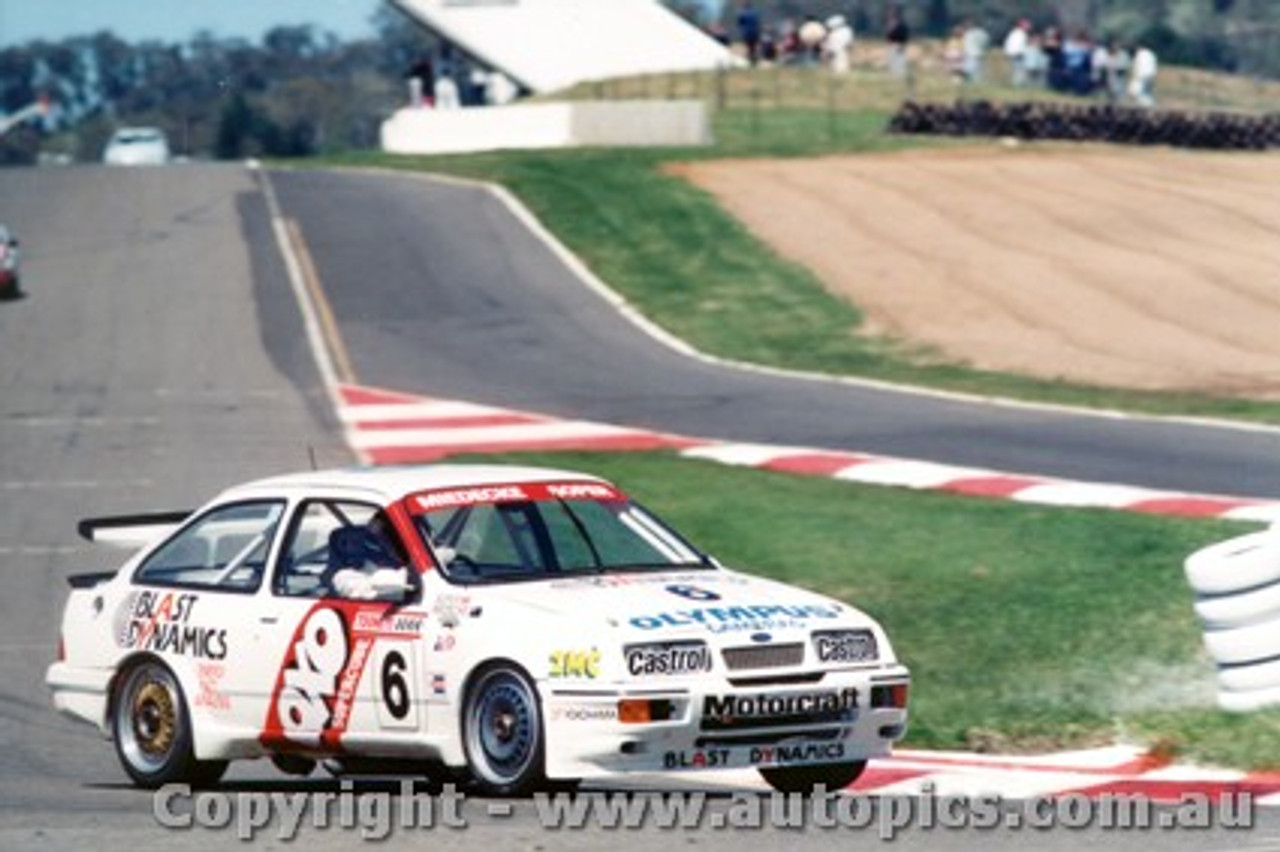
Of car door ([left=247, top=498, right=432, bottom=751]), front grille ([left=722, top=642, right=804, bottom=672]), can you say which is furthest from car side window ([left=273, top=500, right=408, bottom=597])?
front grille ([left=722, top=642, right=804, bottom=672])

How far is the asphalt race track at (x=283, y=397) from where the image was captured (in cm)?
1207

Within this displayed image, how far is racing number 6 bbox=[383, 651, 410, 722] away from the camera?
12.1m

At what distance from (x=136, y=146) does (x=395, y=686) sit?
68.1m

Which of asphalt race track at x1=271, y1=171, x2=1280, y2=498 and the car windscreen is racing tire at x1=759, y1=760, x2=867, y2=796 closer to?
the car windscreen

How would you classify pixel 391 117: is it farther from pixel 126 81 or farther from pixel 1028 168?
pixel 126 81

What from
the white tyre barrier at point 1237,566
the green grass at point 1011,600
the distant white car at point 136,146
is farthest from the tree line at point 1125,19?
the white tyre barrier at point 1237,566

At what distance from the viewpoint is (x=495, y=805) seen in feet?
38.0

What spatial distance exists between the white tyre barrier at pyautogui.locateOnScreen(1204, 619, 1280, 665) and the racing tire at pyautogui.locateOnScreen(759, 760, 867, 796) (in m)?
2.16

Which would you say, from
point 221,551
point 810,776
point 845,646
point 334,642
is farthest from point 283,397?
point 845,646

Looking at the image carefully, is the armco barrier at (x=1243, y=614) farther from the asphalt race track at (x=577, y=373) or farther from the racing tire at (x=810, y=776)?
the asphalt race track at (x=577, y=373)

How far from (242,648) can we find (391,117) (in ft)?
188

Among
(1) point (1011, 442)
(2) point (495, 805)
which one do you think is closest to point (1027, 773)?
(2) point (495, 805)

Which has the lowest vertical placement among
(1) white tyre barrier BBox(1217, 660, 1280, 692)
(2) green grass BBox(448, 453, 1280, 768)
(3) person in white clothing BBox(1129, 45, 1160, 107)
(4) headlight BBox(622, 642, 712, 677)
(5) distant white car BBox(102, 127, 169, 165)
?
(5) distant white car BBox(102, 127, 169, 165)

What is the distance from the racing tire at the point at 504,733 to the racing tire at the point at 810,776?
105 centimetres
